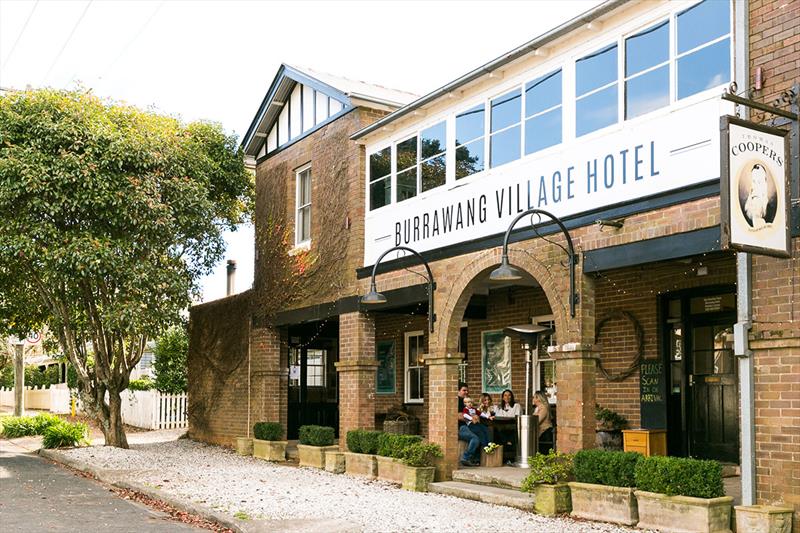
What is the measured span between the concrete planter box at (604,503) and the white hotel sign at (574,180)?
336cm

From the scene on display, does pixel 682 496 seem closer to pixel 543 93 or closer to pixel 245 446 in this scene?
pixel 543 93

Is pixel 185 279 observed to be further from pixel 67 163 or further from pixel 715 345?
pixel 715 345

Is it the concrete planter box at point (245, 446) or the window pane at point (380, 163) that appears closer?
the window pane at point (380, 163)

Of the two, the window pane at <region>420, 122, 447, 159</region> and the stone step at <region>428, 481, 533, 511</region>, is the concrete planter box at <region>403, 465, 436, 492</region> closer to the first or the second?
the stone step at <region>428, 481, 533, 511</region>

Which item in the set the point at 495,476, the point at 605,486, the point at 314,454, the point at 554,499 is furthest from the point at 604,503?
the point at 314,454

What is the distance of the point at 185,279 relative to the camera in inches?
793

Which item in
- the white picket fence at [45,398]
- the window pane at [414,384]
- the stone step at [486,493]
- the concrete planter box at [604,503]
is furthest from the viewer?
the white picket fence at [45,398]

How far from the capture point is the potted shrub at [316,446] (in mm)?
17078

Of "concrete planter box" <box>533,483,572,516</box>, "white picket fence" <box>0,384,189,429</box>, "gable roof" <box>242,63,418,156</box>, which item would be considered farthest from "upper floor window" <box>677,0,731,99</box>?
"white picket fence" <box>0,384,189,429</box>

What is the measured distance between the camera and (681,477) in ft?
30.9

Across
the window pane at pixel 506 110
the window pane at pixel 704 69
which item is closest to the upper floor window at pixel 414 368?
the window pane at pixel 506 110

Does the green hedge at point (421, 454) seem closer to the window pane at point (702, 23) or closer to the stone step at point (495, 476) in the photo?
the stone step at point (495, 476)

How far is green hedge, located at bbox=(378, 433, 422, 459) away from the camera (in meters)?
14.3

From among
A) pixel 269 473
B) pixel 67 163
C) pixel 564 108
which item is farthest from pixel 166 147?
pixel 564 108
